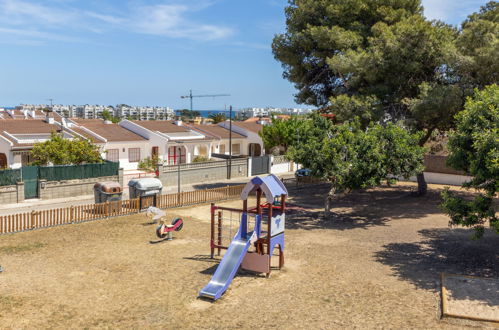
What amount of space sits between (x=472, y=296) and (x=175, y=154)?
37422mm

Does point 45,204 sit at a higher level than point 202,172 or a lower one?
lower

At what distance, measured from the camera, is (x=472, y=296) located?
13.4 meters

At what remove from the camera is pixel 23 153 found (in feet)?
118

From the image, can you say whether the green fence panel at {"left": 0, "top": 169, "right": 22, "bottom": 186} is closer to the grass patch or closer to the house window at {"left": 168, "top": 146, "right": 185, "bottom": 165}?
the grass patch

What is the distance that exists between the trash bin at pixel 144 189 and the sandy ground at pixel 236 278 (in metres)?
2.70

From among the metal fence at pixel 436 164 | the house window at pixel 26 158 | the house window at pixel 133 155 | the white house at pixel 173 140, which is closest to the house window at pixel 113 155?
the house window at pixel 133 155

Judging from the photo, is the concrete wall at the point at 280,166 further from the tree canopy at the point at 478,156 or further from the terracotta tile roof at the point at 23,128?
the tree canopy at the point at 478,156

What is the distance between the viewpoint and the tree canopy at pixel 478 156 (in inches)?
553

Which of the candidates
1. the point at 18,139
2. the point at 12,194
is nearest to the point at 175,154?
the point at 18,139

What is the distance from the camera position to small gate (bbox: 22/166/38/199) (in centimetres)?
2895

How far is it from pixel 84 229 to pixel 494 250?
18.6 metres

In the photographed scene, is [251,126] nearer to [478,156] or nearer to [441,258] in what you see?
[441,258]

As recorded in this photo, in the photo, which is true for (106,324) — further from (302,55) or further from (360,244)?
(302,55)

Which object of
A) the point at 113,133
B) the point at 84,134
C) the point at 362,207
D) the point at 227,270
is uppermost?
the point at 113,133
